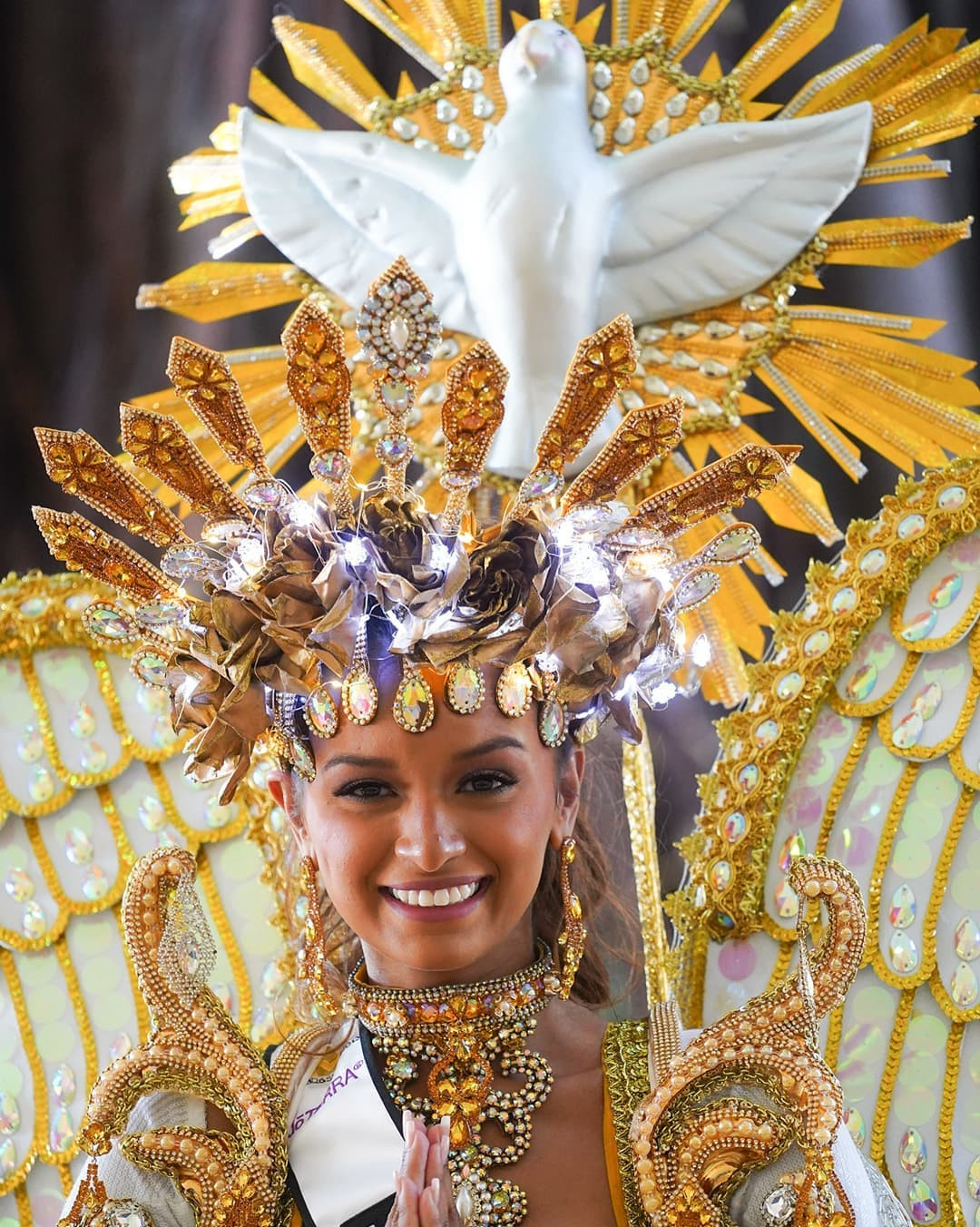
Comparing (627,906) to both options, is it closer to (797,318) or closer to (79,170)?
(797,318)

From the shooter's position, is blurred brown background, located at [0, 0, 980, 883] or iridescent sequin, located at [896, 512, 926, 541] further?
blurred brown background, located at [0, 0, 980, 883]

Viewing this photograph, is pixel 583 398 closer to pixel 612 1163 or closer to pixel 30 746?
pixel 612 1163

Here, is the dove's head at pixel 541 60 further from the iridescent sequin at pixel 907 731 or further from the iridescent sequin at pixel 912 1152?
the iridescent sequin at pixel 912 1152

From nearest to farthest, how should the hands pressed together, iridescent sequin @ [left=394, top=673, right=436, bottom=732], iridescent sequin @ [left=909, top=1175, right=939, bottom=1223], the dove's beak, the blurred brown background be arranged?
the hands pressed together
iridescent sequin @ [left=394, top=673, right=436, bottom=732]
iridescent sequin @ [left=909, top=1175, right=939, bottom=1223]
the dove's beak
the blurred brown background

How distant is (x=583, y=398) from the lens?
59.4 inches

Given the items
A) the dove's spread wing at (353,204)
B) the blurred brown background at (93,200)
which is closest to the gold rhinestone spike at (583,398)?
the dove's spread wing at (353,204)

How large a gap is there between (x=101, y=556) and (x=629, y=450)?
0.48 metres

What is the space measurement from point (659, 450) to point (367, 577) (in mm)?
288

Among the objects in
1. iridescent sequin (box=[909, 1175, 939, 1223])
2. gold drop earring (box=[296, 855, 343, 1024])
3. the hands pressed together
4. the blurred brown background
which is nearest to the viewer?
the hands pressed together

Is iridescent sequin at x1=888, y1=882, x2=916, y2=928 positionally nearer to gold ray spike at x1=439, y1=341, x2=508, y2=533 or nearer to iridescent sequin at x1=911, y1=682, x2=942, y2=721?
iridescent sequin at x1=911, y1=682, x2=942, y2=721

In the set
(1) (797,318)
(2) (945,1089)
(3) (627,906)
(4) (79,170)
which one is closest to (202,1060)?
(3) (627,906)

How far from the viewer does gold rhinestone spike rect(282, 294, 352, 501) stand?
4.79 feet

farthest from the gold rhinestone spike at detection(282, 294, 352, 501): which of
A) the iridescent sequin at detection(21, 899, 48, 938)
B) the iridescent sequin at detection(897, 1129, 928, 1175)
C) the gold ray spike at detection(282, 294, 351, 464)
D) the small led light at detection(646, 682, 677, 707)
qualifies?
the iridescent sequin at detection(897, 1129, 928, 1175)

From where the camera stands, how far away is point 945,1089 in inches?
69.8
